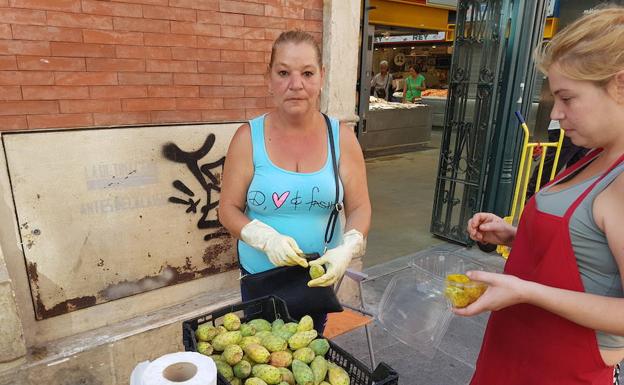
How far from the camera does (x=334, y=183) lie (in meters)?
1.91

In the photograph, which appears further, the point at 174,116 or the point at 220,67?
the point at 220,67

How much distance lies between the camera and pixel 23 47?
232 centimetres

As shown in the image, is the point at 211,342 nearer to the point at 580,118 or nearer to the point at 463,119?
the point at 580,118

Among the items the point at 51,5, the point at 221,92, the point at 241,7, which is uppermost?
the point at 241,7

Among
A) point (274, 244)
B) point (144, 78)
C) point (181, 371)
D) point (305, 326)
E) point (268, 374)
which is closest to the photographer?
point (181, 371)

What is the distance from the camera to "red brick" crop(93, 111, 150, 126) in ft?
8.64

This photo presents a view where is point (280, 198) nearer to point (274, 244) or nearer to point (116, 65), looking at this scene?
point (274, 244)

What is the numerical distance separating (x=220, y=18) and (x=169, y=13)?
349 millimetres

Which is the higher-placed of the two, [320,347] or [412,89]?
[412,89]

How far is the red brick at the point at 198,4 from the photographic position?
108 inches

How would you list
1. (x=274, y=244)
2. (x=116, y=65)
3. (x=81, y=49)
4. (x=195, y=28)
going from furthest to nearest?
1. (x=195, y=28)
2. (x=116, y=65)
3. (x=81, y=49)
4. (x=274, y=244)

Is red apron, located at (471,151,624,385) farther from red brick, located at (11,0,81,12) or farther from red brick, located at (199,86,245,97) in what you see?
red brick, located at (11,0,81,12)

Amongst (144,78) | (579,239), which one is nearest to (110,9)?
(144,78)

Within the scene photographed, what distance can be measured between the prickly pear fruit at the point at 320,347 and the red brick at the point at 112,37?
86.3 inches
